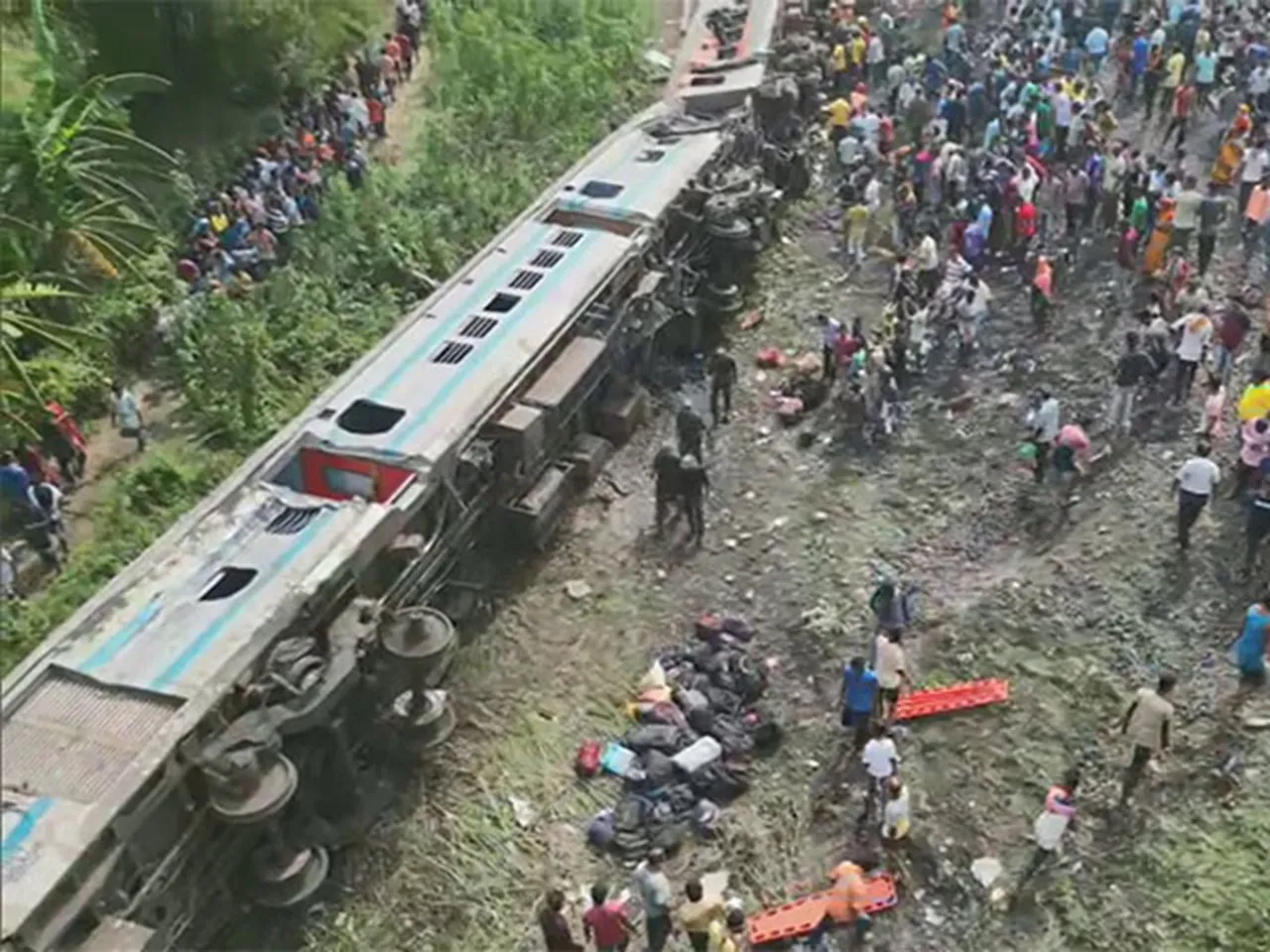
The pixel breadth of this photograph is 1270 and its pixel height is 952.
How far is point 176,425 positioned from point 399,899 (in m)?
6.95

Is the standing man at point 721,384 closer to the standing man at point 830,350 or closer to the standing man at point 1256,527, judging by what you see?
the standing man at point 830,350

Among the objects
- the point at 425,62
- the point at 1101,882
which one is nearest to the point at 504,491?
the point at 1101,882

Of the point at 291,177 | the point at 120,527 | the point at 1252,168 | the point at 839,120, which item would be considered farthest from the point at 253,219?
the point at 1252,168

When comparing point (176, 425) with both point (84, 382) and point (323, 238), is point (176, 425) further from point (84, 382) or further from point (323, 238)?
point (323, 238)

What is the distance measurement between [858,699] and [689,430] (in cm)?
407

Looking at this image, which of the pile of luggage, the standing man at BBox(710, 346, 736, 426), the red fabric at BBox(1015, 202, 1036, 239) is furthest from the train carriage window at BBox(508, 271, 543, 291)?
the red fabric at BBox(1015, 202, 1036, 239)

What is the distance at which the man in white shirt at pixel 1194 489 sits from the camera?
12.4 metres

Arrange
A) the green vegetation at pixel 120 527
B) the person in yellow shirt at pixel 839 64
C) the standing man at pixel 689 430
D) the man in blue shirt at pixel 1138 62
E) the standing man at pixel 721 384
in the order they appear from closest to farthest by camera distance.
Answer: the green vegetation at pixel 120 527, the standing man at pixel 689 430, the standing man at pixel 721 384, the man in blue shirt at pixel 1138 62, the person in yellow shirt at pixel 839 64

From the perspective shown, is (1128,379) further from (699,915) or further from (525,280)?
(699,915)

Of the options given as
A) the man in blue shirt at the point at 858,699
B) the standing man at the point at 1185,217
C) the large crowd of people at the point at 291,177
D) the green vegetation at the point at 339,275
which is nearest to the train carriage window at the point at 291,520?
the green vegetation at the point at 339,275

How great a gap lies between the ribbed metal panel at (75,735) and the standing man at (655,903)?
11.2 feet

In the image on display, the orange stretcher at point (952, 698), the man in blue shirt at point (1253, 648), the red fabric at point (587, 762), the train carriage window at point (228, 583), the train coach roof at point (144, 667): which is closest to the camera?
the train coach roof at point (144, 667)

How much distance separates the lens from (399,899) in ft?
35.3

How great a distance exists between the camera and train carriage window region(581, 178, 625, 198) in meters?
17.5
